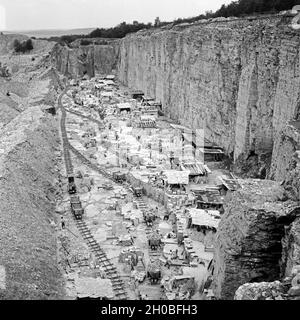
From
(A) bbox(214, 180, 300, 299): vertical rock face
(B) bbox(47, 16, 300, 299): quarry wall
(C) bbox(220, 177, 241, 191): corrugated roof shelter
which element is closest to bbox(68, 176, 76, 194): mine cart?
(C) bbox(220, 177, 241, 191): corrugated roof shelter

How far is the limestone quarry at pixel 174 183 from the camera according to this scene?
46.2 feet

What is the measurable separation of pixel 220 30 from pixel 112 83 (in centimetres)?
3849

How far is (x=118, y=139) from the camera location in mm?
38938

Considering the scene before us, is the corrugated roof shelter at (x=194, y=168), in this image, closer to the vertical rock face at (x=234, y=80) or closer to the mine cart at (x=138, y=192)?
the vertical rock face at (x=234, y=80)

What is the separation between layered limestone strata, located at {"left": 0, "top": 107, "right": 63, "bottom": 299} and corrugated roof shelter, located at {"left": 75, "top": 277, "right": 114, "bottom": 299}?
0.78m

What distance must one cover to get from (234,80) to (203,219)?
1392cm

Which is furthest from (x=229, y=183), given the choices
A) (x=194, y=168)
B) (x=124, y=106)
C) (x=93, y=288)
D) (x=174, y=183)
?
(x=124, y=106)

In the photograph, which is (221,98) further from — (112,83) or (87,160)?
(112,83)

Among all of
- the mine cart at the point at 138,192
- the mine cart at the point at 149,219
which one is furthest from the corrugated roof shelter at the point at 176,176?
the mine cart at the point at 149,219

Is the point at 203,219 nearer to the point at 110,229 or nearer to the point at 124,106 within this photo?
the point at 110,229

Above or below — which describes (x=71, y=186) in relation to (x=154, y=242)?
above

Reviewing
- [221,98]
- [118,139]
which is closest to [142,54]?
[118,139]

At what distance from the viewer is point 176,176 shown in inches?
1085

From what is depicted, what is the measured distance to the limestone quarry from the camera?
1408 cm
